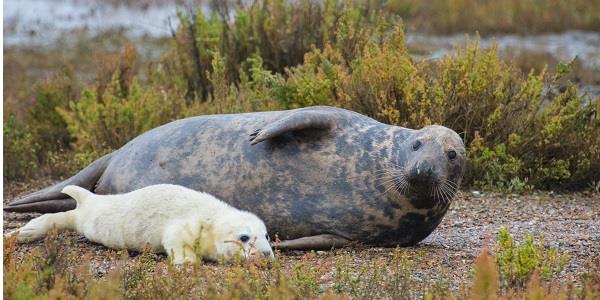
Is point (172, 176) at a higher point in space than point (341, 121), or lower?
lower

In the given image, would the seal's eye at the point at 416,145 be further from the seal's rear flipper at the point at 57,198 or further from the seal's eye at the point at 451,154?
the seal's rear flipper at the point at 57,198

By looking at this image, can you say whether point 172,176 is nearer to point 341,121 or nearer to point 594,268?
point 341,121

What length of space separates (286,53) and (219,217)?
4.55m

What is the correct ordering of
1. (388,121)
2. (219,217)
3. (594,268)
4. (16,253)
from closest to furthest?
(594,268), (219,217), (16,253), (388,121)

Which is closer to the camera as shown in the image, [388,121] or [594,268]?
[594,268]

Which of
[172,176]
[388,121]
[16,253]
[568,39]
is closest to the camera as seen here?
[16,253]

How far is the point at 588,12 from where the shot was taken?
66.4 feet

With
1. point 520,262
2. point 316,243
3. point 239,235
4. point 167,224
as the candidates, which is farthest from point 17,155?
point 520,262

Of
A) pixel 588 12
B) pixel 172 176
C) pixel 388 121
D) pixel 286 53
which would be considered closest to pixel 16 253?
pixel 172 176

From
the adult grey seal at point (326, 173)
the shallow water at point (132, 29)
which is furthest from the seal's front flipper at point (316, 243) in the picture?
the shallow water at point (132, 29)

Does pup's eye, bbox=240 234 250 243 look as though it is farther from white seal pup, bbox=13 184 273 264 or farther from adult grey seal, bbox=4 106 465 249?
adult grey seal, bbox=4 106 465 249

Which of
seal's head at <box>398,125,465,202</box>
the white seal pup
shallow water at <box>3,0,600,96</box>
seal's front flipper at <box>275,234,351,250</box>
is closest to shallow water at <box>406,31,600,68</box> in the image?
shallow water at <box>3,0,600,96</box>

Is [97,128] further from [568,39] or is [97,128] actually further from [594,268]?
[568,39]

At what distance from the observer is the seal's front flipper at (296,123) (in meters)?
6.21
